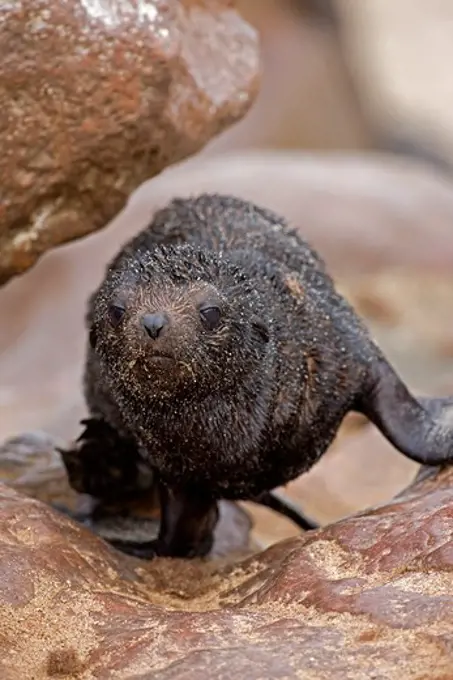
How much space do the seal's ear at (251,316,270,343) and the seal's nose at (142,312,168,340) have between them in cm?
61

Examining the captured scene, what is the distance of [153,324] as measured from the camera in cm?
427

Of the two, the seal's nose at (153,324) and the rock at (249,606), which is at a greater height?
the seal's nose at (153,324)

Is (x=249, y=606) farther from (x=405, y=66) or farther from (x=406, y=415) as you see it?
(x=405, y=66)

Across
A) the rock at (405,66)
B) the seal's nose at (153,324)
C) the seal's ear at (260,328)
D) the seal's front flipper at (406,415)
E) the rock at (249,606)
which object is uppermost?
the rock at (405,66)

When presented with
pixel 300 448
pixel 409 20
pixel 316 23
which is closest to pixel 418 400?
pixel 300 448

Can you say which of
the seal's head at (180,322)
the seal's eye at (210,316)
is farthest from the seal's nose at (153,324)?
the seal's eye at (210,316)

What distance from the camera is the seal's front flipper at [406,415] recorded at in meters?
5.31

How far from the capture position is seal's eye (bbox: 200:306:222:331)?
4457mm

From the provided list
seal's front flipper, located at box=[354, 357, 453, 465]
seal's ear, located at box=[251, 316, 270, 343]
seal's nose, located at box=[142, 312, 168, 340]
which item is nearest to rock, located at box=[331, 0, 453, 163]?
seal's front flipper, located at box=[354, 357, 453, 465]

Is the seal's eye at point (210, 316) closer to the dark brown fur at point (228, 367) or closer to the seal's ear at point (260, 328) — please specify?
the dark brown fur at point (228, 367)

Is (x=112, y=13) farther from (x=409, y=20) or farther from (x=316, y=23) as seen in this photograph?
(x=409, y=20)

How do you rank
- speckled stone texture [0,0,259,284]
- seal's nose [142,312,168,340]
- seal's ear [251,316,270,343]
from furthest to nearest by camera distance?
speckled stone texture [0,0,259,284] < seal's ear [251,316,270,343] < seal's nose [142,312,168,340]

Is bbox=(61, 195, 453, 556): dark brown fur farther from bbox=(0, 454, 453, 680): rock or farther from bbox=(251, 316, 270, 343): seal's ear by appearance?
bbox=(0, 454, 453, 680): rock

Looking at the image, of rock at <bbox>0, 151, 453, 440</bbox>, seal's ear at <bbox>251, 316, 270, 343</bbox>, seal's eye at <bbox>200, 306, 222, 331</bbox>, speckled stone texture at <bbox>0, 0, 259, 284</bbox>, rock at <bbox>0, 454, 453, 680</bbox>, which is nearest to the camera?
rock at <bbox>0, 454, 453, 680</bbox>
